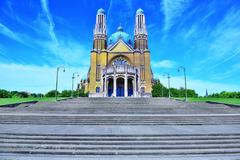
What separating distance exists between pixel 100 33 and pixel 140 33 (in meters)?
10.5

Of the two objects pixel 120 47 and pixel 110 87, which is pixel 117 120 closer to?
pixel 110 87

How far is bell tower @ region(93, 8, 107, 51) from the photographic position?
54.5 metres

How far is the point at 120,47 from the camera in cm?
5497

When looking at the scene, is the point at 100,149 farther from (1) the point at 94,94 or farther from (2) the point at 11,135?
(1) the point at 94,94

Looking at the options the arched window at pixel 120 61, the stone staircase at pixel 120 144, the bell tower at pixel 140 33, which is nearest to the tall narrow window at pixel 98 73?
the arched window at pixel 120 61

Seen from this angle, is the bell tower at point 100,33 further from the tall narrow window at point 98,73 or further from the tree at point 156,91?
the tree at point 156,91

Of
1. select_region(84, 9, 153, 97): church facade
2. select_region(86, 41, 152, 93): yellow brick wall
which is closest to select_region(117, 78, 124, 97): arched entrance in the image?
select_region(84, 9, 153, 97): church facade

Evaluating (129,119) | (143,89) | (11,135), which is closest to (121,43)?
(143,89)

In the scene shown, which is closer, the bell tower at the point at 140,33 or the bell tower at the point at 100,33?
the bell tower at the point at 100,33

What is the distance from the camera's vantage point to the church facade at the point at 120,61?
48.2 metres

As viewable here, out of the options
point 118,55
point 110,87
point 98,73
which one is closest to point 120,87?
point 110,87

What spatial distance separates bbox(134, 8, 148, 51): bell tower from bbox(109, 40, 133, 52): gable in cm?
278

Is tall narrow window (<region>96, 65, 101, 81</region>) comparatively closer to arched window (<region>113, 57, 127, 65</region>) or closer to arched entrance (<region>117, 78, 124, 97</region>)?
arched window (<region>113, 57, 127, 65</region>)

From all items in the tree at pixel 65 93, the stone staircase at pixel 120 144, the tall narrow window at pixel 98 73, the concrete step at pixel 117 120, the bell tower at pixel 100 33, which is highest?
the bell tower at pixel 100 33
